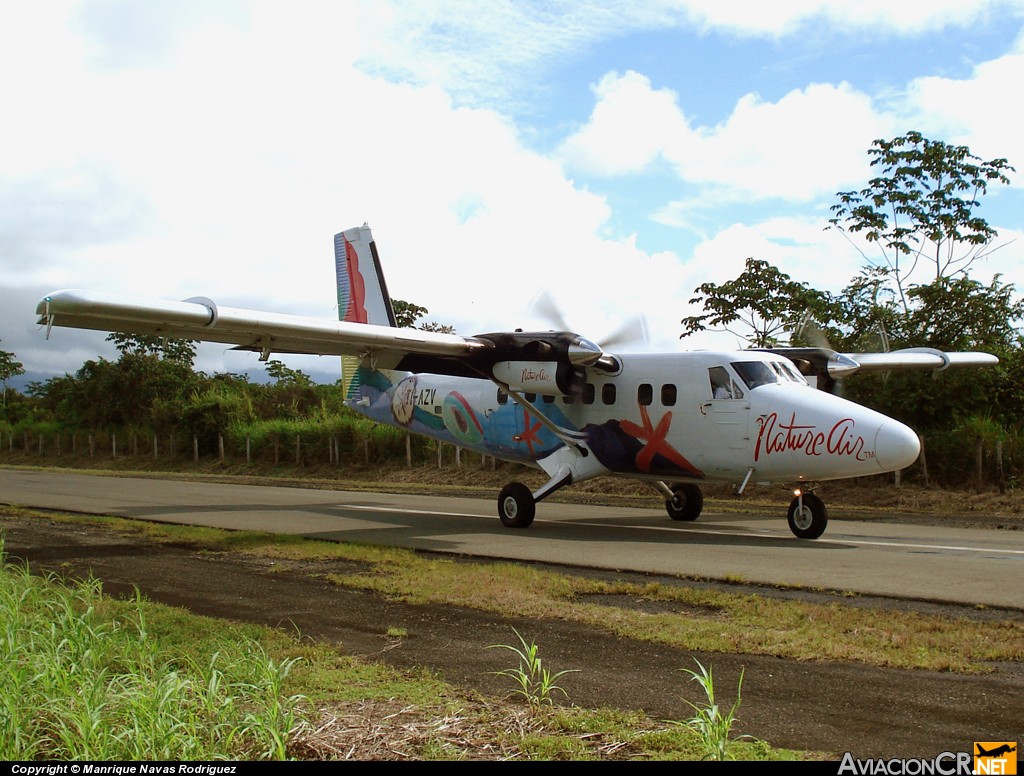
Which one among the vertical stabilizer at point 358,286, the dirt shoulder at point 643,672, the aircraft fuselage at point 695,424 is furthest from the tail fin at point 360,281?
the dirt shoulder at point 643,672

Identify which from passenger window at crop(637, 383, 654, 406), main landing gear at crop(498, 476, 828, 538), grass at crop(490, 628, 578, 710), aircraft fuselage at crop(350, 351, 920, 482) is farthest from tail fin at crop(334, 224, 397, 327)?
grass at crop(490, 628, 578, 710)

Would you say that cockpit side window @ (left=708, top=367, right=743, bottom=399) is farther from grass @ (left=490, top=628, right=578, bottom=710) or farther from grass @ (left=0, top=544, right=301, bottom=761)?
grass @ (left=0, top=544, right=301, bottom=761)

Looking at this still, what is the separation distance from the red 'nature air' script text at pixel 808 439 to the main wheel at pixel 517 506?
392 cm

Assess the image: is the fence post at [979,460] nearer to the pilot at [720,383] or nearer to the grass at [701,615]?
the pilot at [720,383]

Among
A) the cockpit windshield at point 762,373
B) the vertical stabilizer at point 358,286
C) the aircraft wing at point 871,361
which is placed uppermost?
the vertical stabilizer at point 358,286

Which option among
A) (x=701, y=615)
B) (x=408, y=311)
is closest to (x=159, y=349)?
(x=408, y=311)

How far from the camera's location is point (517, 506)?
51.7 feet

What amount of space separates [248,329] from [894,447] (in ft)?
29.9

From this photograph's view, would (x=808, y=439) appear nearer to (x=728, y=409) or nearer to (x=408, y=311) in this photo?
(x=728, y=409)

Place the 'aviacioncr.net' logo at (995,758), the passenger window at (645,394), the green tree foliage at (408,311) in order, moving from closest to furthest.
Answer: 1. the 'aviacioncr.net' logo at (995,758)
2. the passenger window at (645,394)
3. the green tree foliage at (408,311)

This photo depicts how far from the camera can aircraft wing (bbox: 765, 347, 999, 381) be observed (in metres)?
16.8

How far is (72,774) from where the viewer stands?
12.5 ft

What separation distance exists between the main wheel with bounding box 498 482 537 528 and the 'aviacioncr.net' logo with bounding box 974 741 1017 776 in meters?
11.4

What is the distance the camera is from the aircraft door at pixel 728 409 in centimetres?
1422
